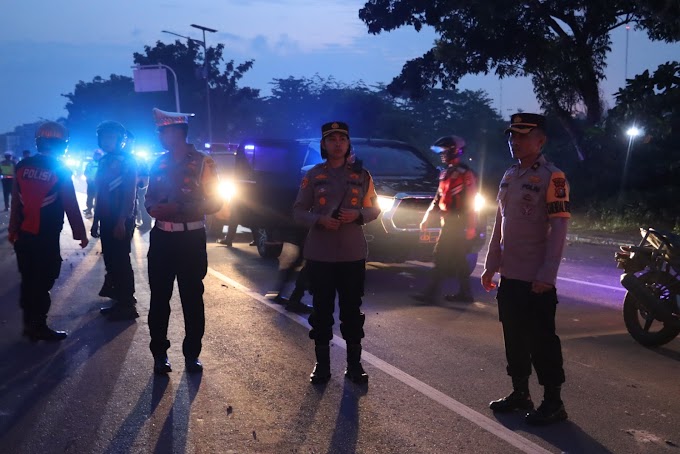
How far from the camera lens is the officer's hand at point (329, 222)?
5.48 meters

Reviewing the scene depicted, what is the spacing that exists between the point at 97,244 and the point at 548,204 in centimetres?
1238

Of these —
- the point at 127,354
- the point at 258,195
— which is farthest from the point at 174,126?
the point at 258,195

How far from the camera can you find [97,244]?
15.5m

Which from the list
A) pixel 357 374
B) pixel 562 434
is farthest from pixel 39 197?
pixel 562 434

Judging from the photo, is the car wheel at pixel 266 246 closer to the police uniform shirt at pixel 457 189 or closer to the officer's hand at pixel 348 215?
the police uniform shirt at pixel 457 189

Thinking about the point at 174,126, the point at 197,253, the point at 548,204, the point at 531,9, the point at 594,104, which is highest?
the point at 531,9

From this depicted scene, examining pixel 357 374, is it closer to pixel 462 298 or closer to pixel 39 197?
pixel 39 197

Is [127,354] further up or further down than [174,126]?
further down

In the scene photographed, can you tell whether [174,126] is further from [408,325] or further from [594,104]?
[594,104]

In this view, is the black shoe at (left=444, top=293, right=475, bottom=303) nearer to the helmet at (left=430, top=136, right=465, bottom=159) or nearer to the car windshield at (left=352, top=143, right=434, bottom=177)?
the helmet at (left=430, top=136, right=465, bottom=159)

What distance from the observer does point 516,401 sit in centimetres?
505

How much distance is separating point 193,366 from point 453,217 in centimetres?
375

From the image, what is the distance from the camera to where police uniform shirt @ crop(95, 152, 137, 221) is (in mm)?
7977

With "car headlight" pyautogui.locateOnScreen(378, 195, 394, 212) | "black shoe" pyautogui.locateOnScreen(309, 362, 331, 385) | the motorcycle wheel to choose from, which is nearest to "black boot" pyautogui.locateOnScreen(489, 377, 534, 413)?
"black shoe" pyautogui.locateOnScreen(309, 362, 331, 385)
